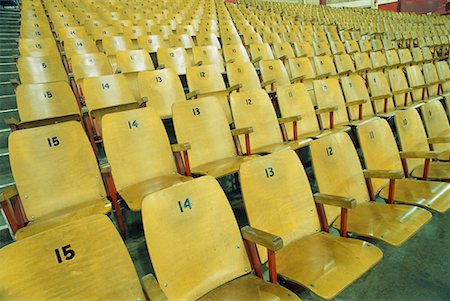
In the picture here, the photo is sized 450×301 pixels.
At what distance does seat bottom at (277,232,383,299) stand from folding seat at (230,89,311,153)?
2.72 ft

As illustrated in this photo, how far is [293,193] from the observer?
1.31m

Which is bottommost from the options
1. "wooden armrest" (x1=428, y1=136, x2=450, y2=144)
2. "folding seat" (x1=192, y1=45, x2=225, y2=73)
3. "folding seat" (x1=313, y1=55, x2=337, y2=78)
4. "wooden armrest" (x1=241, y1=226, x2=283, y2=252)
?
"wooden armrest" (x1=428, y1=136, x2=450, y2=144)

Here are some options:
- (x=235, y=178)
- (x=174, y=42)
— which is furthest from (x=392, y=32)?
(x=235, y=178)

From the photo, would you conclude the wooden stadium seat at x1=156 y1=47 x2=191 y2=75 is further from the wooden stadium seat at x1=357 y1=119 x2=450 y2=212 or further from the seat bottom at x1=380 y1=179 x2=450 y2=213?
the seat bottom at x1=380 y1=179 x2=450 y2=213

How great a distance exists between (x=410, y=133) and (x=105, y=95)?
2.09 meters

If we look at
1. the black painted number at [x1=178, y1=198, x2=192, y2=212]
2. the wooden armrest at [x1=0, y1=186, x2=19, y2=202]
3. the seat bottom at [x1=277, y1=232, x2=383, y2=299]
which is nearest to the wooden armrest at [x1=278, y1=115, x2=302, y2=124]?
the seat bottom at [x1=277, y1=232, x2=383, y2=299]

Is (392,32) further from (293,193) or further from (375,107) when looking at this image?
(293,193)

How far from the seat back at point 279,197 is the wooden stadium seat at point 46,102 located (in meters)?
1.26

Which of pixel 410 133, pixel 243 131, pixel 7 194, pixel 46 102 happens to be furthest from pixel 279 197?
pixel 46 102

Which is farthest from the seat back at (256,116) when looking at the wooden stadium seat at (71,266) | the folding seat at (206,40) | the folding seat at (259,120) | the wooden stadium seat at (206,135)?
the folding seat at (206,40)

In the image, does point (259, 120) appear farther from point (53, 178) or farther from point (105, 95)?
point (53, 178)

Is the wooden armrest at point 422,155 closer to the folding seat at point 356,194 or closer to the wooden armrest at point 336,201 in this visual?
the folding seat at point 356,194

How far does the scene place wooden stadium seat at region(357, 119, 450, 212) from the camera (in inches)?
61.8

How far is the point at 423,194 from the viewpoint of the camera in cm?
163
